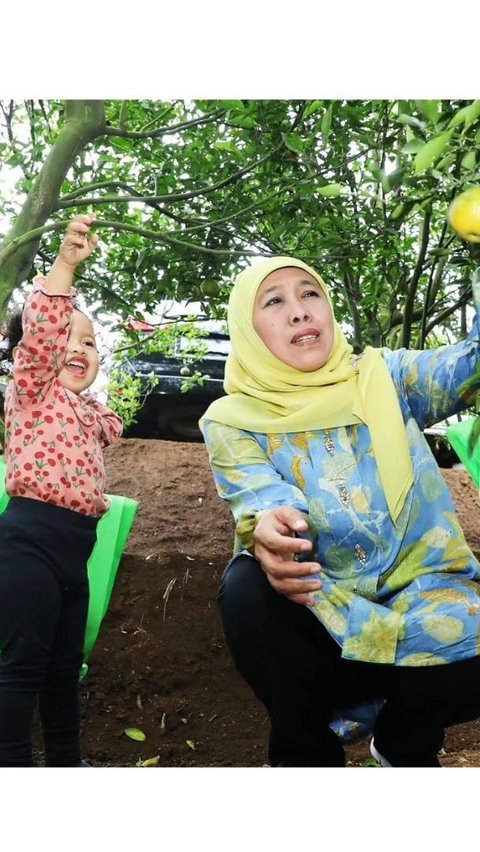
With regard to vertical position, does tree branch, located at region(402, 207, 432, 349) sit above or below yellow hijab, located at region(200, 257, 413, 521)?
above

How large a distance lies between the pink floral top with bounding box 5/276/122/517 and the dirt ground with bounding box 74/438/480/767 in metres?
0.47

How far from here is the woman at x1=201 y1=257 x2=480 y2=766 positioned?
1368mm

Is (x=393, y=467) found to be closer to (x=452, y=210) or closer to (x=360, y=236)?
(x=452, y=210)

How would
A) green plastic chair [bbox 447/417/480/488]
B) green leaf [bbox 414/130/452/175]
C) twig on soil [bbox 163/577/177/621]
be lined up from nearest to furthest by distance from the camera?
green leaf [bbox 414/130/452/175], green plastic chair [bbox 447/417/480/488], twig on soil [bbox 163/577/177/621]

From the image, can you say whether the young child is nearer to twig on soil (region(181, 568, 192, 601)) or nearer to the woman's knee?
the woman's knee

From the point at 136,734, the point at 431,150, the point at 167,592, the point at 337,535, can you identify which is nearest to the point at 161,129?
the point at 431,150

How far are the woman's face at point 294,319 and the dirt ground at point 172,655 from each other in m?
0.72

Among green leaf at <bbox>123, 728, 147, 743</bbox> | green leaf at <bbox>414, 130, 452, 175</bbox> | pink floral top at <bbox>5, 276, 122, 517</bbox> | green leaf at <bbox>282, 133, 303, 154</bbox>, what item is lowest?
green leaf at <bbox>123, 728, 147, 743</bbox>

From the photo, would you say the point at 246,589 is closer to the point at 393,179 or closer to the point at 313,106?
the point at 393,179

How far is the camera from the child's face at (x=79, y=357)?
5.06 ft

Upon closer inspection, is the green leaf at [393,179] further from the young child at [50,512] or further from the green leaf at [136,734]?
the green leaf at [136,734]

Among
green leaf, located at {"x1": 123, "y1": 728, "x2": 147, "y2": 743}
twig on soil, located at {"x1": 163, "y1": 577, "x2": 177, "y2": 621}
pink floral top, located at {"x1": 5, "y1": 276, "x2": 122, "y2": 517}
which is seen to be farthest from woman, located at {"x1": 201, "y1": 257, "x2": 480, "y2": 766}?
twig on soil, located at {"x1": 163, "y1": 577, "x2": 177, "y2": 621}
